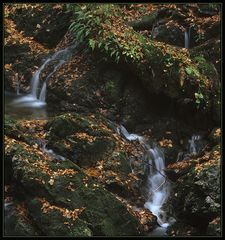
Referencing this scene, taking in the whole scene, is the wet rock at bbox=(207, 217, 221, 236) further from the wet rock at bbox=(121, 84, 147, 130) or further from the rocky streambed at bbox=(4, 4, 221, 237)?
the wet rock at bbox=(121, 84, 147, 130)

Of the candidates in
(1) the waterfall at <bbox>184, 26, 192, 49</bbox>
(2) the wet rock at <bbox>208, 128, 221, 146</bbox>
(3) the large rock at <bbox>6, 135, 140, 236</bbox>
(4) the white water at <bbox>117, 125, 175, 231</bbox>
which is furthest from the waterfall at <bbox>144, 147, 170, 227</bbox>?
(1) the waterfall at <bbox>184, 26, 192, 49</bbox>

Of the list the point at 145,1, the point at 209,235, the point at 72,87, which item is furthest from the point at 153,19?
the point at 209,235

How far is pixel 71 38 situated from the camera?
13.0 m

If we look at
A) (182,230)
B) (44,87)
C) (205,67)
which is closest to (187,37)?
(205,67)

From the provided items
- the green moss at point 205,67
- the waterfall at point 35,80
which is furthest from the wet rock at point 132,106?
the waterfall at point 35,80

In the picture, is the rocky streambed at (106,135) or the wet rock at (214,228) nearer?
the wet rock at (214,228)

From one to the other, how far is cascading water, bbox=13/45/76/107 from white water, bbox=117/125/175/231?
8.91 ft

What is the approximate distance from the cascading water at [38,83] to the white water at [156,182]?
272cm

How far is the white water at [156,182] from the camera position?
890cm

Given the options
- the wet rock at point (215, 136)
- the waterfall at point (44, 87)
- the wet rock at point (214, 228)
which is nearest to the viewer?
the wet rock at point (214, 228)

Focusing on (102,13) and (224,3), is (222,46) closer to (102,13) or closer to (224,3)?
(224,3)

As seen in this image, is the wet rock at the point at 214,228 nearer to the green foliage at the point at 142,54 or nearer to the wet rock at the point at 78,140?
the wet rock at the point at 78,140

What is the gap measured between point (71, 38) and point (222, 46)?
4.61 m

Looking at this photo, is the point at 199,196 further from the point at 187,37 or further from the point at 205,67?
the point at 187,37
